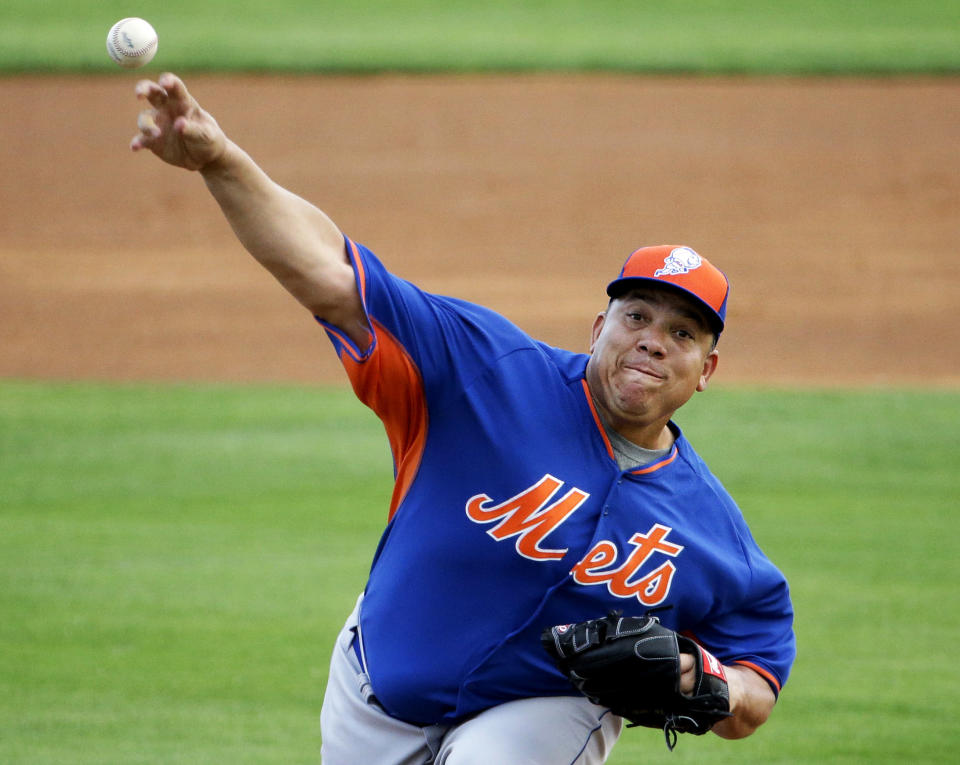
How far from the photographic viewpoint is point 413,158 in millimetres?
18375

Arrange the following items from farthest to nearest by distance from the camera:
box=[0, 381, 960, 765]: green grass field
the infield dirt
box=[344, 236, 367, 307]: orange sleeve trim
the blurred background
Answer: the infield dirt
the blurred background
box=[0, 381, 960, 765]: green grass field
box=[344, 236, 367, 307]: orange sleeve trim

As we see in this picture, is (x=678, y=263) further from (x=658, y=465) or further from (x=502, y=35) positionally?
(x=502, y=35)

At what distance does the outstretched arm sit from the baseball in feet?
1.45

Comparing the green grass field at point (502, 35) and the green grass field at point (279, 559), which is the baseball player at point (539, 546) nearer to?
the green grass field at point (279, 559)

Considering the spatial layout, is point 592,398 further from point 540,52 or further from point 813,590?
point 540,52

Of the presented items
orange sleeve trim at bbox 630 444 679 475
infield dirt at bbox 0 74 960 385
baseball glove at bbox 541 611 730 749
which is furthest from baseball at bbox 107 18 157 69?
infield dirt at bbox 0 74 960 385

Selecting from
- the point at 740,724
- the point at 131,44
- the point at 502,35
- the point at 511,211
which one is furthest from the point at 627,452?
the point at 502,35

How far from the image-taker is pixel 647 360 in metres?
3.21

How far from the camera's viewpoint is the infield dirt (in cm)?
1428

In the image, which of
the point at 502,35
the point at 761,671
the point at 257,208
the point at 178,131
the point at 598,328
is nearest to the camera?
the point at 178,131

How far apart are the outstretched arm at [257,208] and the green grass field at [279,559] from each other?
2878mm

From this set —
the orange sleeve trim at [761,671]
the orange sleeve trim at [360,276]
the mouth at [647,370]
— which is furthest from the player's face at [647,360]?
the orange sleeve trim at [360,276]

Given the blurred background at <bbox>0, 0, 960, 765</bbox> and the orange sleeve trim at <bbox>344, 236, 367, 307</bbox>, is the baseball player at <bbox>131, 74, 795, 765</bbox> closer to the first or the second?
the orange sleeve trim at <bbox>344, 236, 367, 307</bbox>

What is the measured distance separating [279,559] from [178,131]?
545cm
